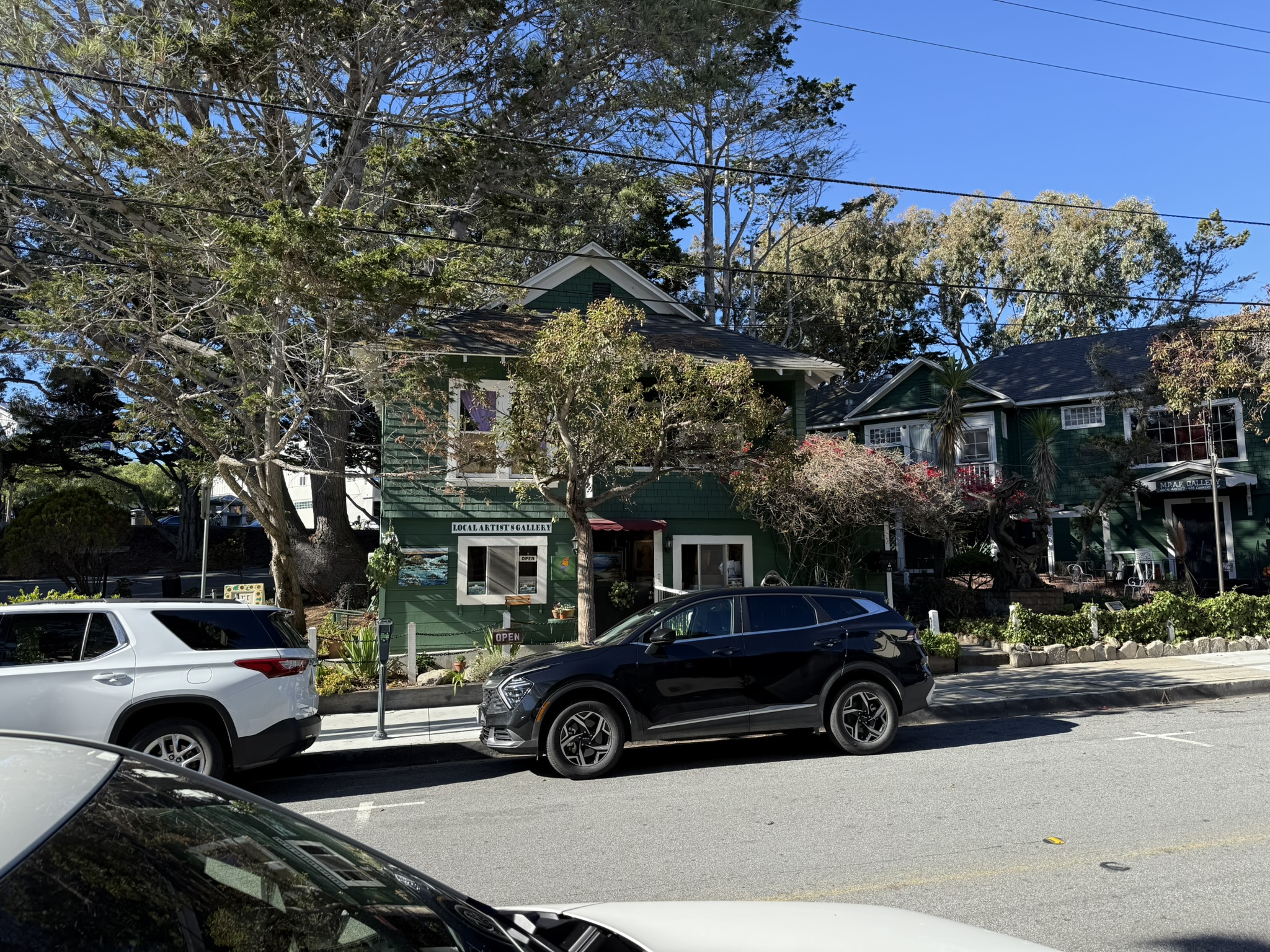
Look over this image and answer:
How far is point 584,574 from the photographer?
482 inches

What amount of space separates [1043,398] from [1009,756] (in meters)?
21.3

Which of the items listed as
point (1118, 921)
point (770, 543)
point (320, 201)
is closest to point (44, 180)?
point (320, 201)

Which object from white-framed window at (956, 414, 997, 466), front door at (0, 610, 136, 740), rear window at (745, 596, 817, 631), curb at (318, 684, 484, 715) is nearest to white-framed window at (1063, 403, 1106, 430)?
white-framed window at (956, 414, 997, 466)

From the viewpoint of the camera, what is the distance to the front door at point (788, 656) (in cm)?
897

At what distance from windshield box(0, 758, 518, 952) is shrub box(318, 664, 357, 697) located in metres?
10.7

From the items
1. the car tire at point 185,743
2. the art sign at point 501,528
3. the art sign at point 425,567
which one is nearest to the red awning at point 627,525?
the art sign at point 501,528

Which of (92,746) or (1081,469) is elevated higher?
(1081,469)

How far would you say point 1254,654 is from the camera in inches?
610

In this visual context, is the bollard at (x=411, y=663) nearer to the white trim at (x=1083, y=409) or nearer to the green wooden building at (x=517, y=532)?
the green wooden building at (x=517, y=532)

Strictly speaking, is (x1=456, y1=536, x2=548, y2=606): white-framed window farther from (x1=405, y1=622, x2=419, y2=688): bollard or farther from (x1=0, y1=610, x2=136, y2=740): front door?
(x1=0, y1=610, x2=136, y2=740): front door

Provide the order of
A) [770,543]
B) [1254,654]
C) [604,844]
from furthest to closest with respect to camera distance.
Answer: [770,543]
[1254,654]
[604,844]

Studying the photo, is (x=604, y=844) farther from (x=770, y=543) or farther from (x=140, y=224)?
(x=140, y=224)

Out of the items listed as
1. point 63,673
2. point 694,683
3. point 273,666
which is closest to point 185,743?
point 273,666

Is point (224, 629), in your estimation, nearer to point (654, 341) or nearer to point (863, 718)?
point (863, 718)
